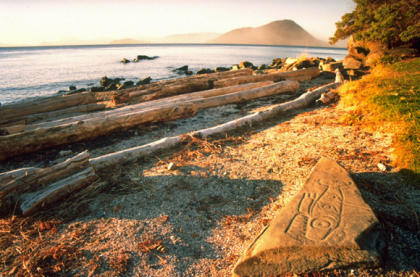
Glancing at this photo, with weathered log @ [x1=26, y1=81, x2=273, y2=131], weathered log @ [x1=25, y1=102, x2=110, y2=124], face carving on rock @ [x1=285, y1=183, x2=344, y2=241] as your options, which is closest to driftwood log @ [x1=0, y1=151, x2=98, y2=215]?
weathered log @ [x1=26, y1=81, x2=273, y2=131]

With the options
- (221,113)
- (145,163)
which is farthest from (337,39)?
(145,163)

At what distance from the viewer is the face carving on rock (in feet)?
8.82

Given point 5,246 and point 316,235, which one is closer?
point 316,235

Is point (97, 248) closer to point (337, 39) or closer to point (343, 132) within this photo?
point (343, 132)

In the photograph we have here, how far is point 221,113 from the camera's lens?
8945mm

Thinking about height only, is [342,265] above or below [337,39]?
below

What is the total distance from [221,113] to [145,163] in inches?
179

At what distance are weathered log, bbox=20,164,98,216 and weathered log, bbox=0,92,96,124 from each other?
652 centimetres

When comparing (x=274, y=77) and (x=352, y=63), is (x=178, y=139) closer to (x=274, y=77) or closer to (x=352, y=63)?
(x=274, y=77)

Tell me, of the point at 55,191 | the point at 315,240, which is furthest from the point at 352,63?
the point at 55,191

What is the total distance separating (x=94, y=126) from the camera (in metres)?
6.71

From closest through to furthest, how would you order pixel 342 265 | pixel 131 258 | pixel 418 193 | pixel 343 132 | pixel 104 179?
1. pixel 342 265
2. pixel 131 258
3. pixel 418 193
4. pixel 104 179
5. pixel 343 132

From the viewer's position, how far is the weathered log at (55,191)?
360 centimetres

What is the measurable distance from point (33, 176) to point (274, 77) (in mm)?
12609
